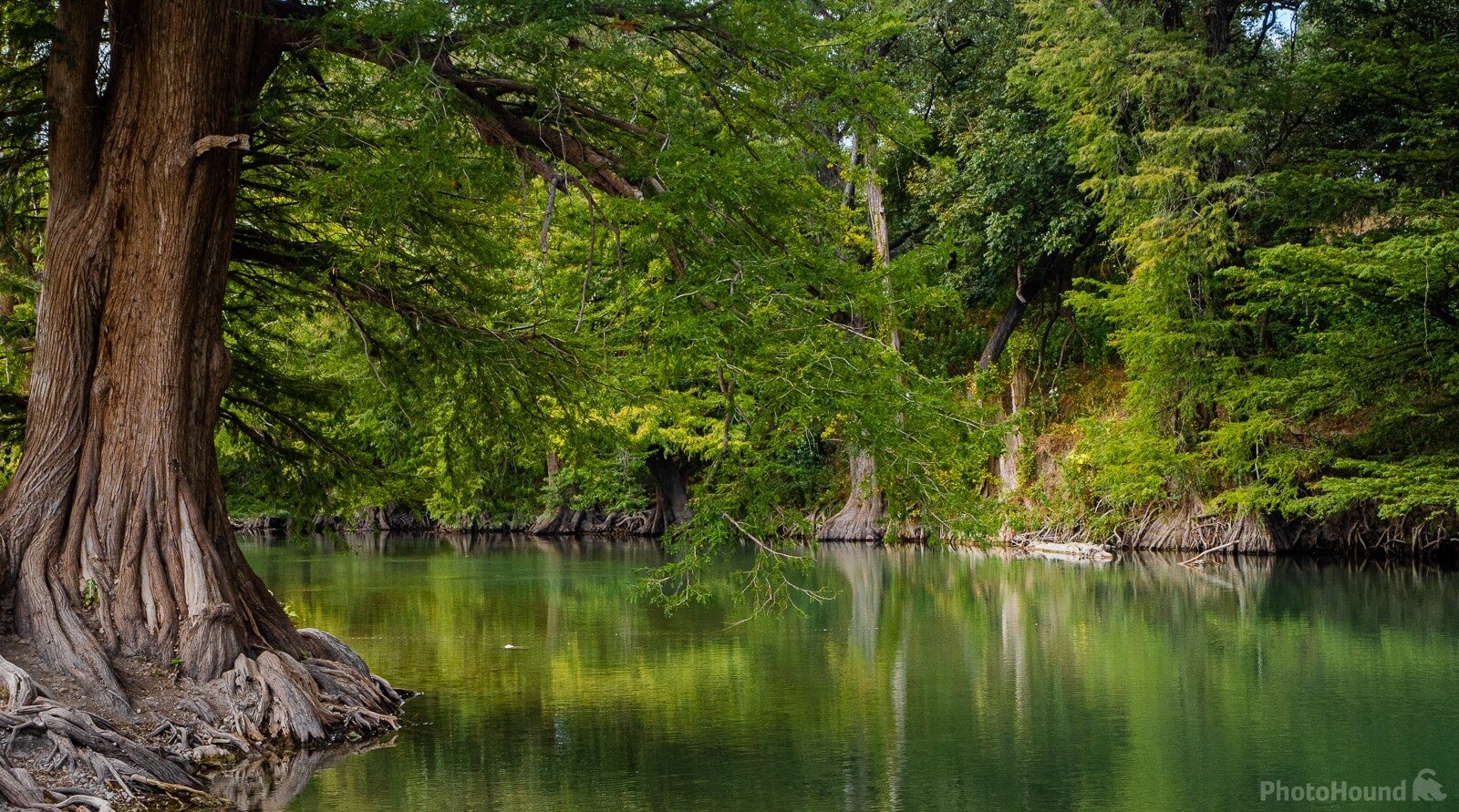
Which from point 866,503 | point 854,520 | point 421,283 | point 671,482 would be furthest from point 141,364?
point 671,482

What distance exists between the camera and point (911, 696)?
1072 cm

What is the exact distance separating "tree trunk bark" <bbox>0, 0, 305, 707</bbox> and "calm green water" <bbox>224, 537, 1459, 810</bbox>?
1.58m

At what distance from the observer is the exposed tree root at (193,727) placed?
23.8 feet

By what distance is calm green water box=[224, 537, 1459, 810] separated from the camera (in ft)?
25.8

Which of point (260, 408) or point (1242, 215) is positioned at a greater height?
point (1242, 215)

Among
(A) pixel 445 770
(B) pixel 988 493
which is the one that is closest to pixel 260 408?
(A) pixel 445 770

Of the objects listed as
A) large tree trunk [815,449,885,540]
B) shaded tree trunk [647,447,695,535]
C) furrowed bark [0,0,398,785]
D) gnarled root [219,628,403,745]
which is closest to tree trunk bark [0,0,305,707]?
furrowed bark [0,0,398,785]

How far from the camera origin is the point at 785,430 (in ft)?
29.2

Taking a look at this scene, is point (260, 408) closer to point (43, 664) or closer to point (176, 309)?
point (176, 309)

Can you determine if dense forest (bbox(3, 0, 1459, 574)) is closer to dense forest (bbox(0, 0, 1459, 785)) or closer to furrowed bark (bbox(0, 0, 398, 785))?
dense forest (bbox(0, 0, 1459, 785))

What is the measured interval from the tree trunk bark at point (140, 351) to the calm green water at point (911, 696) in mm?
1579

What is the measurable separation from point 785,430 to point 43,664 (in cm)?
478

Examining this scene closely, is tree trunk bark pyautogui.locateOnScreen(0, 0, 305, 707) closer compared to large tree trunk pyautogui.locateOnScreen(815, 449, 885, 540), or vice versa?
tree trunk bark pyautogui.locateOnScreen(0, 0, 305, 707)

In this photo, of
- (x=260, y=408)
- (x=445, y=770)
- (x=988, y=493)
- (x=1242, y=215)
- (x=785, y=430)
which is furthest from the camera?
(x=988, y=493)
